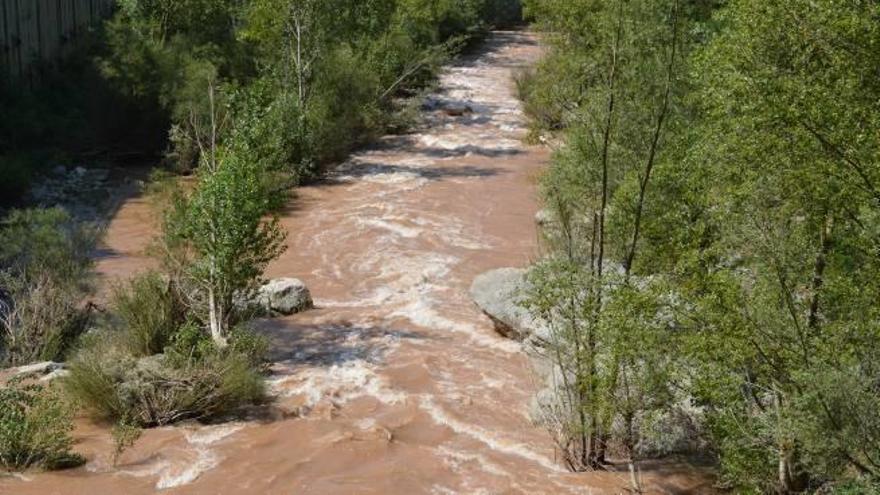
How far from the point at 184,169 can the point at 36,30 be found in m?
4.60

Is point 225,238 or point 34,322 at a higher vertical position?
point 225,238

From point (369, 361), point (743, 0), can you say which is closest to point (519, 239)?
point (369, 361)

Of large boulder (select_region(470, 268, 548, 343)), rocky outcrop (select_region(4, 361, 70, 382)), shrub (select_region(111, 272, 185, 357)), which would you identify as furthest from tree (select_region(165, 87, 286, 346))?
large boulder (select_region(470, 268, 548, 343))

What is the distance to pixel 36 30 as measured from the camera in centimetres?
2111

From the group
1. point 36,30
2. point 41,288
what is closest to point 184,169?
point 36,30

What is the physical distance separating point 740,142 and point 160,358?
581 centimetres

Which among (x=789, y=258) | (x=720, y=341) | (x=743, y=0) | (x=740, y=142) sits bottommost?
(x=720, y=341)

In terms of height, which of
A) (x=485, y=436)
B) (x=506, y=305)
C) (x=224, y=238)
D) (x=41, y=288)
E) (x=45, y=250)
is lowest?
(x=485, y=436)

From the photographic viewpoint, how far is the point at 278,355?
1130 centimetres

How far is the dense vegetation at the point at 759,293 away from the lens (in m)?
6.73

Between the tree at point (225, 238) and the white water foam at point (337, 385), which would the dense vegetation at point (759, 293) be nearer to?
the white water foam at point (337, 385)

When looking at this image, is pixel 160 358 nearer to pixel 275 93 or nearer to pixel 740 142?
pixel 740 142

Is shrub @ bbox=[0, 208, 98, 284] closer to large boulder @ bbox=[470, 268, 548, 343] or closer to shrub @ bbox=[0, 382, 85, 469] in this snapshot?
shrub @ bbox=[0, 382, 85, 469]

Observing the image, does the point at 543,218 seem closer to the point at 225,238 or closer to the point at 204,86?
the point at 225,238
